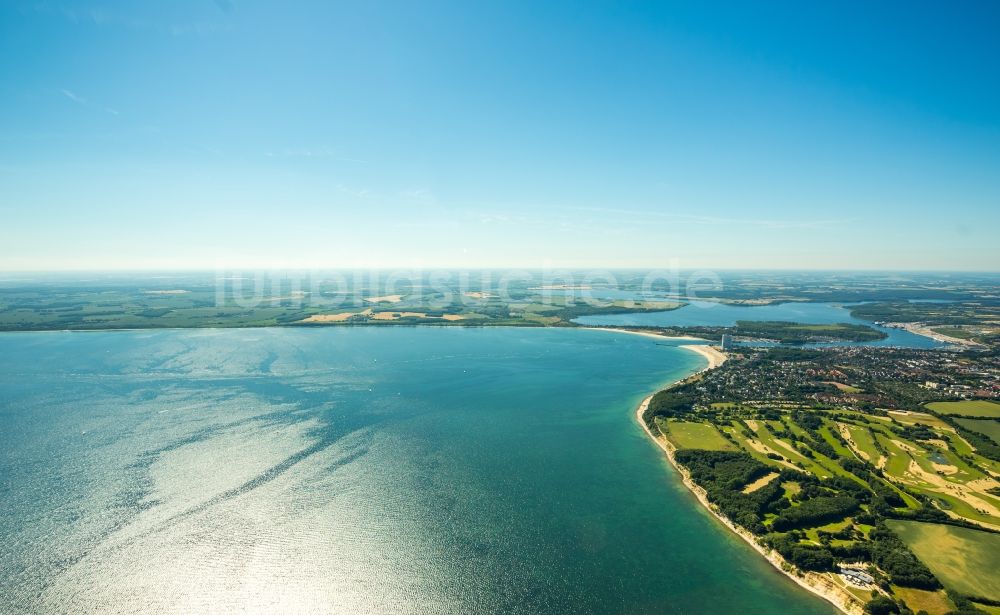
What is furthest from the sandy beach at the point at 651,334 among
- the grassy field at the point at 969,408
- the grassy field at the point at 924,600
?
the grassy field at the point at 924,600

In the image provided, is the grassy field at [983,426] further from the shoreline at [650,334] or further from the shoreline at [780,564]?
the shoreline at [650,334]

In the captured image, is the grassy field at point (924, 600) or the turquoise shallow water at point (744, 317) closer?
the grassy field at point (924, 600)

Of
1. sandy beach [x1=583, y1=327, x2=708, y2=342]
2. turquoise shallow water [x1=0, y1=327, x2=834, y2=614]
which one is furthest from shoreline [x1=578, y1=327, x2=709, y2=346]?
turquoise shallow water [x1=0, y1=327, x2=834, y2=614]

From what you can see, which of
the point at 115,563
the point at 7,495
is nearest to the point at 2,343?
the point at 7,495

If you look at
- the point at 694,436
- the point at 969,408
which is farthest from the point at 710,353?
the point at 694,436

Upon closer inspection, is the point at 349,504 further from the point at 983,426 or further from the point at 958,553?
the point at 983,426

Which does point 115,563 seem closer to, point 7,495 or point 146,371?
point 7,495

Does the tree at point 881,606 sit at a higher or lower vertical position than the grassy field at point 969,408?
lower
